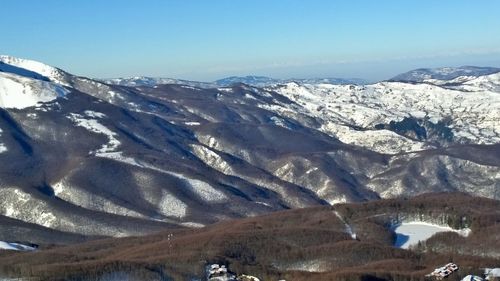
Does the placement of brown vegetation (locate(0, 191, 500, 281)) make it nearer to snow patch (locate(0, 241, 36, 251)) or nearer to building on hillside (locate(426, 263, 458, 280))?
building on hillside (locate(426, 263, 458, 280))

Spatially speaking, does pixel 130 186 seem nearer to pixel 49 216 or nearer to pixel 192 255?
pixel 49 216

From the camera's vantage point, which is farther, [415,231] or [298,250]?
[415,231]

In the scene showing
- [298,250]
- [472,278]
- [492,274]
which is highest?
[472,278]

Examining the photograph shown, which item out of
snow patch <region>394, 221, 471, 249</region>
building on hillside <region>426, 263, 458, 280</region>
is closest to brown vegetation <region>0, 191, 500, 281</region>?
building on hillside <region>426, 263, 458, 280</region>

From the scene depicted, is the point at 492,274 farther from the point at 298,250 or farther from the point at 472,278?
the point at 298,250

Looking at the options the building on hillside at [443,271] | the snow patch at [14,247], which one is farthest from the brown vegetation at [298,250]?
the snow patch at [14,247]

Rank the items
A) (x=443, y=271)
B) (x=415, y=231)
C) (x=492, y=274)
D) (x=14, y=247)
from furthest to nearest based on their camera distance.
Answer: (x=14, y=247)
(x=415, y=231)
(x=443, y=271)
(x=492, y=274)

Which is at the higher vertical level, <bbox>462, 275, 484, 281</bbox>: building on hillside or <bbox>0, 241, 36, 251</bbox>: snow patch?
<bbox>462, 275, 484, 281</bbox>: building on hillside

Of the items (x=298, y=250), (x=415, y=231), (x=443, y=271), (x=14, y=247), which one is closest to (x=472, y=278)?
(x=443, y=271)

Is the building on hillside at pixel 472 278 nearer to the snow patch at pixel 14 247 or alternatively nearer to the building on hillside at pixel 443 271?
the building on hillside at pixel 443 271

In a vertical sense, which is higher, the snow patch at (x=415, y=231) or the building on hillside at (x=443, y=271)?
the building on hillside at (x=443, y=271)

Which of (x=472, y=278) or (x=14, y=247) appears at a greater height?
(x=472, y=278)
